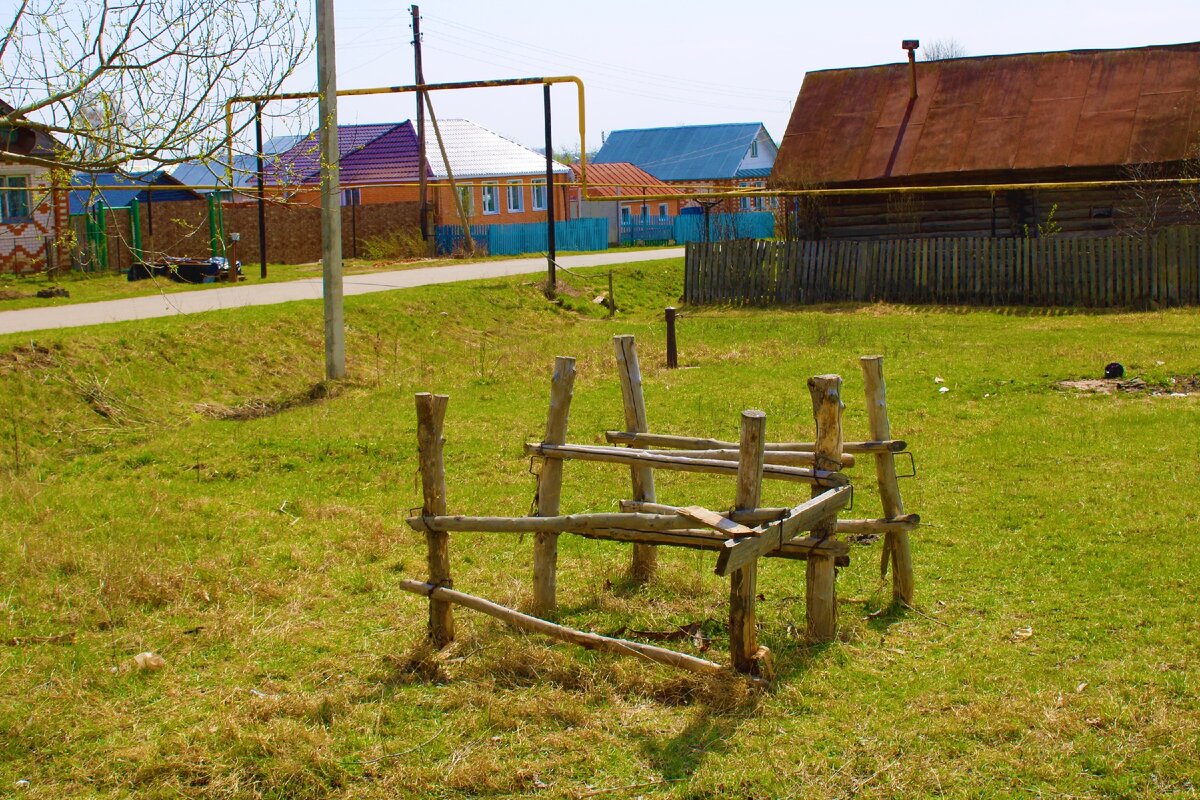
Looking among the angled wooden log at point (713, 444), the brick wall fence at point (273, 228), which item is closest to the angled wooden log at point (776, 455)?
the angled wooden log at point (713, 444)

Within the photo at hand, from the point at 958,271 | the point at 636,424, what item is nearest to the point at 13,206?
the point at 958,271

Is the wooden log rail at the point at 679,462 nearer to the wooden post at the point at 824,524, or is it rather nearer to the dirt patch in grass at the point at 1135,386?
the wooden post at the point at 824,524

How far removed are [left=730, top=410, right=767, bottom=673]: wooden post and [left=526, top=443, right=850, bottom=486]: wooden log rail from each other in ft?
1.52

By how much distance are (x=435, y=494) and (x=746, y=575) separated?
169cm

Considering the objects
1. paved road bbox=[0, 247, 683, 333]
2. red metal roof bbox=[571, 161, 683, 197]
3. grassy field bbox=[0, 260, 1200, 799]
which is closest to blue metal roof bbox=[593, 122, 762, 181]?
red metal roof bbox=[571, 161, 683, 197]

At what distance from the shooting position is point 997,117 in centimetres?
2659

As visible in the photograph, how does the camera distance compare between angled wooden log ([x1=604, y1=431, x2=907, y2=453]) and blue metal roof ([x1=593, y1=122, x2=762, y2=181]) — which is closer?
angled wooden log ([x1=604, y1=431, x2=907, y2=453])

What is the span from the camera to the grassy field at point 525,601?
489 centimetres

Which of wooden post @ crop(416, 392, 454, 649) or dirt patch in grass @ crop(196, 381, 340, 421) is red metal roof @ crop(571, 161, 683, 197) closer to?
dirt patch in grass @ crop(196, 381, 340, 421)

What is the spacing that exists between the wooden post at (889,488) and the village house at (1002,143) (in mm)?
19097

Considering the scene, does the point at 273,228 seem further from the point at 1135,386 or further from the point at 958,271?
the point at 1135,386

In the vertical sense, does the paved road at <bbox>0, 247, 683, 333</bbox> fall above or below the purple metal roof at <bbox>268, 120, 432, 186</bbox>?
below

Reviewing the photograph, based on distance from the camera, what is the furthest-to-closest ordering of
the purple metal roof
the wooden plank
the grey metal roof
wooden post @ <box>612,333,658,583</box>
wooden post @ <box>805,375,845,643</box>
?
1. the grey metal roof
2. the purple metal roof
3. wooden post @ <box>612,333,658,583</box>
4. wooden post @ <box>805,375,845,643</box>
5. the wooden plank

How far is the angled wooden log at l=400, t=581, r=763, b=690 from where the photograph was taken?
545 cm
